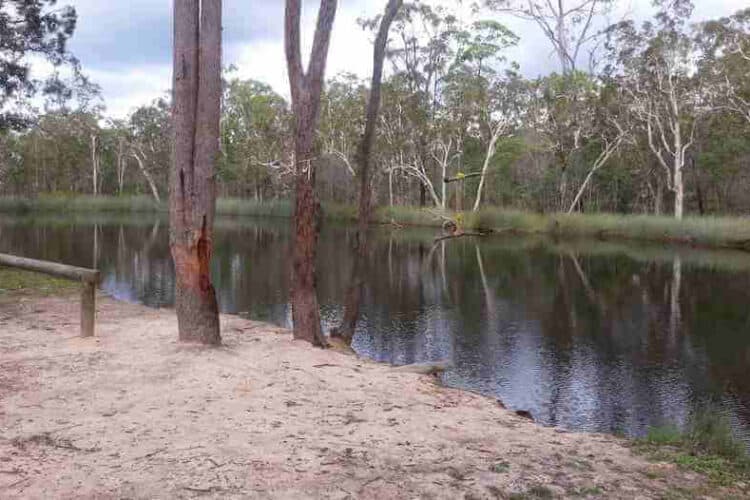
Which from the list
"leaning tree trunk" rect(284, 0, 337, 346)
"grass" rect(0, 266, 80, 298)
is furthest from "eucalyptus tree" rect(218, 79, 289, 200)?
"leaning tree trunk" rect(284, 0, 337, 346)

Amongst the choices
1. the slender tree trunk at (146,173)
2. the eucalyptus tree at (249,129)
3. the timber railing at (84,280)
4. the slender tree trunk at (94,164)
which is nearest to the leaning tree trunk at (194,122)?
the timber railing at (84,280)

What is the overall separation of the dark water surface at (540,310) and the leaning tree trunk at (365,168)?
0.76m

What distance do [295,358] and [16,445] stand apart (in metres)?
2.93

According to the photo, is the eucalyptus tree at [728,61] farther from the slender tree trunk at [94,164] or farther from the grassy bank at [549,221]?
the slender tree trunk at [94,164]

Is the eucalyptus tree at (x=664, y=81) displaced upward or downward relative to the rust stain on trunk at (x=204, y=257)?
upward

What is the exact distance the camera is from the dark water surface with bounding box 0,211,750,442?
7996 mm

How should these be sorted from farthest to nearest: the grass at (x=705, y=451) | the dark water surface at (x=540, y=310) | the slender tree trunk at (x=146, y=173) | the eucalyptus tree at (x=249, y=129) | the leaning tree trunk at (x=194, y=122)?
the slender tree trunk at (x=146, y=173) → the eucalyptus tree at (x=249, y=129) → the dark water surface at (x=540, y=310) → the leaning tree trunk at (x=194, y=122) → the grass at (x=705, y=451)

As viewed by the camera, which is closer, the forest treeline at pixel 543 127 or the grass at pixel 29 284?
the grass at pixel 29 284

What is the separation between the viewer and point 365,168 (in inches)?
335

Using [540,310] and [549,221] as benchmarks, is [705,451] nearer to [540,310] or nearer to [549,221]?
[540,310]

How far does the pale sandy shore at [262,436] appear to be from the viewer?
11.3ft

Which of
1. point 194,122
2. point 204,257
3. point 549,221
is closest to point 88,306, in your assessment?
point 204,257

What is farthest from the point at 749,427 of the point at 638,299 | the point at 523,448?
the point at 638,299

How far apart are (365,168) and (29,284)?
21.5 ft
